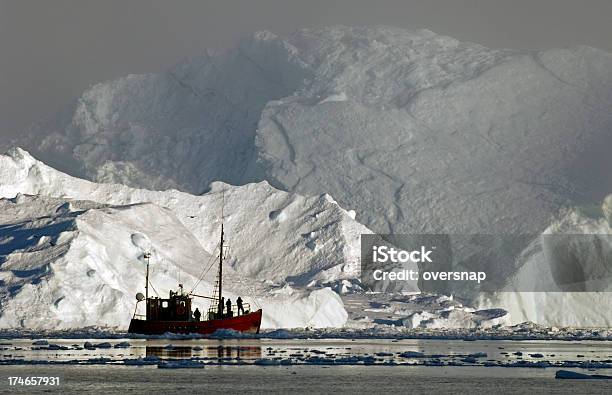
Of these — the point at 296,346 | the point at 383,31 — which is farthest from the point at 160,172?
the point at 296,346

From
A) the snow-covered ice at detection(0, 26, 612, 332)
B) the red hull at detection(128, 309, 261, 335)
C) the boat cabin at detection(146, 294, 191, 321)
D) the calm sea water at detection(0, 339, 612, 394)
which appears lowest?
the calm sea water at detection(0, 339, 612, 394)

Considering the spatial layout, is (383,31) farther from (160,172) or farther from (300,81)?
(160,172)

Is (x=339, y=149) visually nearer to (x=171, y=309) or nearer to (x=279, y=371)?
(x=171, y=309)

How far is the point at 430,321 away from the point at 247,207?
17.2 meters

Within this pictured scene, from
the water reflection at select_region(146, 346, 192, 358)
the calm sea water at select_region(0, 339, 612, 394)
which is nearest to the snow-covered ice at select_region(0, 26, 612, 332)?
the water reflection at select_region(146, 346, 192, 358)

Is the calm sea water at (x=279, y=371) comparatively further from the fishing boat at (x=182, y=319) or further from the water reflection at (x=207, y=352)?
the fishing boat at (x=182, y=319)

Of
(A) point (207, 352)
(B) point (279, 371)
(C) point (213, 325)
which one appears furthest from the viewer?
(C) point (213, 325)

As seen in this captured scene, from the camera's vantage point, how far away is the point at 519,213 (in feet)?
320

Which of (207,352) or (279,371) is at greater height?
(207,352)

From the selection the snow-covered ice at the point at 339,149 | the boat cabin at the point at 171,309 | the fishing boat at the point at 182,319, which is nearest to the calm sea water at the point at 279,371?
the fishing boat at the point at 182,319

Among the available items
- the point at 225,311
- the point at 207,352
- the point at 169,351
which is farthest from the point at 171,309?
the point at 207,352

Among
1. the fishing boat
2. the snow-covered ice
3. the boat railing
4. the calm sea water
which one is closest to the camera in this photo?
the calm sea water

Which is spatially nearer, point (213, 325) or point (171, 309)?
point (213, 325)

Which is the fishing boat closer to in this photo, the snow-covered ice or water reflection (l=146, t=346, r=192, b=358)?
the snow-covered ice
